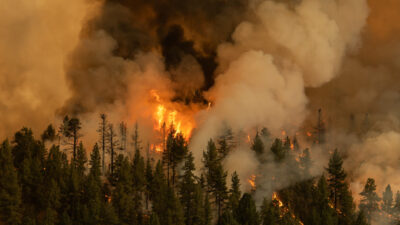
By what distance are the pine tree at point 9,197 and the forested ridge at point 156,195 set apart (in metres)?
0.12

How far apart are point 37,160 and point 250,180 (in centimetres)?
3455

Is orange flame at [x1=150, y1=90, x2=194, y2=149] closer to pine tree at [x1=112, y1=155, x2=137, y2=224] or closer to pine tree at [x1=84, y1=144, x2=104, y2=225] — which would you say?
pine tree at [x1=112, y1=155, x2=137, y2=224]

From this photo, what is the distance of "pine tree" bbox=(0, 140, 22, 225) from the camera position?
200 ft

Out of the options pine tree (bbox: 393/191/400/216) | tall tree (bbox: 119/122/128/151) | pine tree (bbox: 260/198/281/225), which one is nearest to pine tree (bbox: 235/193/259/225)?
pine tree (bbox: 260/198/281/225)

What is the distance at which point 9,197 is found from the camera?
61.2m

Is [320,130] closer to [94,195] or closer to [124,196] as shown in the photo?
[124,196]

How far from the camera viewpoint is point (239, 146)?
87.4 m

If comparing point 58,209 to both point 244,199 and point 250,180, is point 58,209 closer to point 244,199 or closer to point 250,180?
point 244,199

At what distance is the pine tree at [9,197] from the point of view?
200 ft

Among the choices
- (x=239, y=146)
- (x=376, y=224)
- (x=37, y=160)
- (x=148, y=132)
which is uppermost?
(x=148, y=132)

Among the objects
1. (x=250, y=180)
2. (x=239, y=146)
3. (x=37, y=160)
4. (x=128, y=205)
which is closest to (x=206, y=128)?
(x=239, y=146)

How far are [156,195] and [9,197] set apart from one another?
19823mm

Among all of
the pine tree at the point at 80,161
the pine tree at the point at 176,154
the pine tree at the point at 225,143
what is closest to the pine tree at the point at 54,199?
the pine tree at the point at 80,161

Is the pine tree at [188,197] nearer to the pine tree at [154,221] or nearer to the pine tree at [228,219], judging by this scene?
the pine tree at [228,219]
